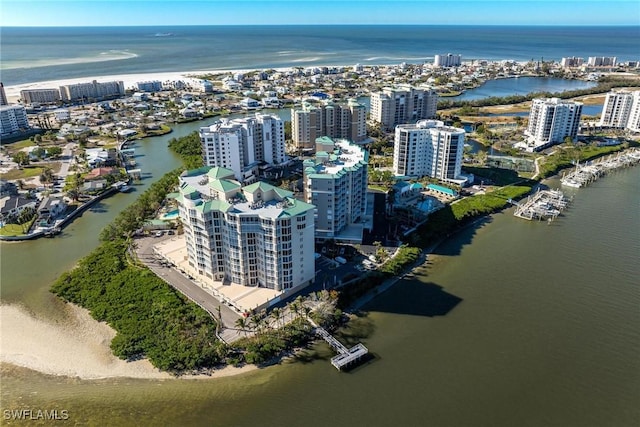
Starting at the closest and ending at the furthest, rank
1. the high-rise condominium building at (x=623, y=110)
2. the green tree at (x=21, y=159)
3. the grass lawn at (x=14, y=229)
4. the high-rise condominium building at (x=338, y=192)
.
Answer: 1. the high-rise condominium building at (x=338, y=192)
2. the grass lawn at (x=14, y=229)
3. the green tree at (x=21, y=159)
4. the high-rise condominium building at (x=623, y=110)

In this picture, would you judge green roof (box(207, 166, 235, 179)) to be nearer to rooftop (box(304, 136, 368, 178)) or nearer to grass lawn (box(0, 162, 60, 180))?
rooftop (box(304, 136, 368, 178))

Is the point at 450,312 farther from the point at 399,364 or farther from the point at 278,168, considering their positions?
the point at 278,168

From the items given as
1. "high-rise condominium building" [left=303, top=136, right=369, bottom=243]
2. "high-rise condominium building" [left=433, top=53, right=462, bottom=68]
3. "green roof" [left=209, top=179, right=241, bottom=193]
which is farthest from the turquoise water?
"high-rise condominium building" [left=433, top=53, right=462, bottom=68]

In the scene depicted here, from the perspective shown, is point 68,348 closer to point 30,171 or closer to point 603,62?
point 30,171

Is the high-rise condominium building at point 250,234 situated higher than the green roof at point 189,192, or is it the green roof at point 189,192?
the green roof at point 189,192

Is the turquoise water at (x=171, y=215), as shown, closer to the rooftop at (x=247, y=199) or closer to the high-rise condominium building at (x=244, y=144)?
the rooftop at (x=247, y=199)

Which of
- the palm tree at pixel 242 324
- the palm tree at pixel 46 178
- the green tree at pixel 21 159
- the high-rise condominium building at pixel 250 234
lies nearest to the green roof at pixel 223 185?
the high-rise condominium building at pixel 250 234
